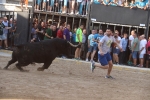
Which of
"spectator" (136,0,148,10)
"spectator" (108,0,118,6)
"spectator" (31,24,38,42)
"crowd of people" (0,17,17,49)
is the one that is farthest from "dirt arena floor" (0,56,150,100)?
"spectator" (108,0,118,6)

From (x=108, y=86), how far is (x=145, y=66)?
9192mm

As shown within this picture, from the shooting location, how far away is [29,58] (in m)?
12.3

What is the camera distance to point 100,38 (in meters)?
18.4

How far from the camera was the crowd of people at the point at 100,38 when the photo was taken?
18.8 metres

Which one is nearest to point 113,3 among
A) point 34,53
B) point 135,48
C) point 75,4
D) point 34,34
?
point 75,4

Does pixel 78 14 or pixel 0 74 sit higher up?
pixel 78 14

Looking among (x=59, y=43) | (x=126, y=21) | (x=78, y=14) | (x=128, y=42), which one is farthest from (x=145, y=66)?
(x=59, y=43)

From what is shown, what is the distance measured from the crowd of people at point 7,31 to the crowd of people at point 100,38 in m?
Answer: 1.56

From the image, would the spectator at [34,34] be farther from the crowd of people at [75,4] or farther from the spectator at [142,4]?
the spectator at [142,4]

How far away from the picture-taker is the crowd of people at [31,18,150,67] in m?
18.8

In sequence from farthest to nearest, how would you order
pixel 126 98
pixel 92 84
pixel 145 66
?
pixel 145 66 → pixel 92 84 → pixel 126 98

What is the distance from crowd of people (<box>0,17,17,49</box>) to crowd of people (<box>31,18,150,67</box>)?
1.56 meters

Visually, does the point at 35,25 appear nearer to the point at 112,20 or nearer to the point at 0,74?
the point at 112,20

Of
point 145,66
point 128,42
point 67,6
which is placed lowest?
point 145,66
